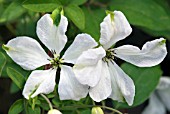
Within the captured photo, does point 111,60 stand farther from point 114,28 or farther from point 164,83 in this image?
point 164,83

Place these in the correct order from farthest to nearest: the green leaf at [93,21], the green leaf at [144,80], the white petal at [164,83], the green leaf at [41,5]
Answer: the white petal at [164,83], the green leaf at [144,80], the green leaf at [93,21], the green leaf at [41,5]

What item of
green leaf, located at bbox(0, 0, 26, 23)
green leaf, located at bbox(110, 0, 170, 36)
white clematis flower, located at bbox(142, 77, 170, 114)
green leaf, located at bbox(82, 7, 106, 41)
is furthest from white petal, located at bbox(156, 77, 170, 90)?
green leaf, located at bbox(0, 0, 26, 23)

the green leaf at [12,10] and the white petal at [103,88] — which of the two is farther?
the green leaf at [12,10]

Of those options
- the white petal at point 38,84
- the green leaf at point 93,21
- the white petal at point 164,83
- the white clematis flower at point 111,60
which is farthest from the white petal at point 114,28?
the white petal at point 164,83

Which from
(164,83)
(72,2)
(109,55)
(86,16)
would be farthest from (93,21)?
(164,83)

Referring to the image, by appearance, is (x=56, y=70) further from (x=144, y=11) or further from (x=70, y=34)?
(x=144, y=11)

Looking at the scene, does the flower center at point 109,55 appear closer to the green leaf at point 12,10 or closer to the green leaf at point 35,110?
the green leaf at point 35,110

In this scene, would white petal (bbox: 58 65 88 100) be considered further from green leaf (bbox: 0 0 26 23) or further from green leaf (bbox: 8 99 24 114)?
green leaf (bbox: 0 0 26 23)
